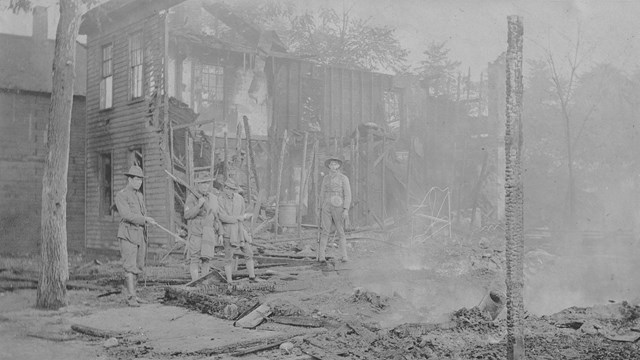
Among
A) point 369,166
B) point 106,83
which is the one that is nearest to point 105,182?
point 106,83

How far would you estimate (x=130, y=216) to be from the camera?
8.52 metres

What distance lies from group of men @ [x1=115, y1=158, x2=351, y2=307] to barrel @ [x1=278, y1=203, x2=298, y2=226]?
5.21m

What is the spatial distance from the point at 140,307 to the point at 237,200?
2.76 metres

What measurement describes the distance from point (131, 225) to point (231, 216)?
190 cm

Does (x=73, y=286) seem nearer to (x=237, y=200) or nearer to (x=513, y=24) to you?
(x=237, y=200)

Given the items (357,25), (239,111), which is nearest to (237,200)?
(239,111)

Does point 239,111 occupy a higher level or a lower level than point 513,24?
higher

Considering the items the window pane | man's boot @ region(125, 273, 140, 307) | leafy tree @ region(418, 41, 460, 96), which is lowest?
man's boot @ region(125, 273, 140, 307)

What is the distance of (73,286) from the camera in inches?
387

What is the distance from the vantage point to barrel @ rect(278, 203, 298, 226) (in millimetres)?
17359

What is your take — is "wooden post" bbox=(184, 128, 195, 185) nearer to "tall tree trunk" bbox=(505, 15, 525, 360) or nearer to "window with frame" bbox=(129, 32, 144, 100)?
"window with frame" bbox=(129, 32, 144, 100)

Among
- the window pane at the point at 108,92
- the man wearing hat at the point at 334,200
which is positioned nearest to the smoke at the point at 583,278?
the man wearing hat at the point at 334,200

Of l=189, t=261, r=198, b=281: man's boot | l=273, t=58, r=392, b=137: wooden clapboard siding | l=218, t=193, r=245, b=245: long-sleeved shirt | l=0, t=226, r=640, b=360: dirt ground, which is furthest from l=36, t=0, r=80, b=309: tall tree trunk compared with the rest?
l=273, t=58, r=392, b=137: wooden clapboard siding

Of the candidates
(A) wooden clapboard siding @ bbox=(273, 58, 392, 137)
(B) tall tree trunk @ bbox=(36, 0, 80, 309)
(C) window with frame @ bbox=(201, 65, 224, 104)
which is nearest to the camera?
(B) tall tree trunk @ bbox=(36, 0, 80, 309)
